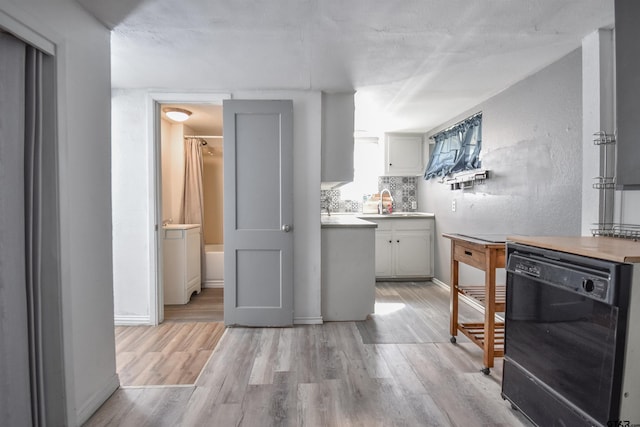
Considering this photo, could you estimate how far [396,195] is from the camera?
17.1ft

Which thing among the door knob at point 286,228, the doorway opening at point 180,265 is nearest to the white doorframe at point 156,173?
the doorway opening at point 180,265

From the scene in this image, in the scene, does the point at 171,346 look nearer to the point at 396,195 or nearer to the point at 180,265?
the point at 180,265

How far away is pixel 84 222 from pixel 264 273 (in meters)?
1.50

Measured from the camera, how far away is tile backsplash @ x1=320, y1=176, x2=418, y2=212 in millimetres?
5184

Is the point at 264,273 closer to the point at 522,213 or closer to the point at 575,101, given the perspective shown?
the point at 522,213

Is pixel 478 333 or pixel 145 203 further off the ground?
pixel 145 203

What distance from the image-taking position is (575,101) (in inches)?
88.0

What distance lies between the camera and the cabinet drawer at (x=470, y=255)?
2244 mm

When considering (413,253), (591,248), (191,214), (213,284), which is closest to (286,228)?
(191,214)

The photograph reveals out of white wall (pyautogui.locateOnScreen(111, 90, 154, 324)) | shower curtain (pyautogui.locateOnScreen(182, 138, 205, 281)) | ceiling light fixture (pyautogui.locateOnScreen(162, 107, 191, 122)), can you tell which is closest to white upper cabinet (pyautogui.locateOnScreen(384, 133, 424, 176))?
shower curtain (pyautogui.locateOnScreen(182, 138, 205, 281))

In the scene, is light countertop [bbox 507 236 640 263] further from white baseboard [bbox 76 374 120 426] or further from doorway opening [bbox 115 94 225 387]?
white baseboard [bbox 76 374 120 426]

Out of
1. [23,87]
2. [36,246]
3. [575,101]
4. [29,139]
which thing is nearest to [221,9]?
[23,87]

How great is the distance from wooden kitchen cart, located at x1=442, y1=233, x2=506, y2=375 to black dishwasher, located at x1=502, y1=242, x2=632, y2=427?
0.33 m

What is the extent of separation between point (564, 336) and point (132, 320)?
317cm
